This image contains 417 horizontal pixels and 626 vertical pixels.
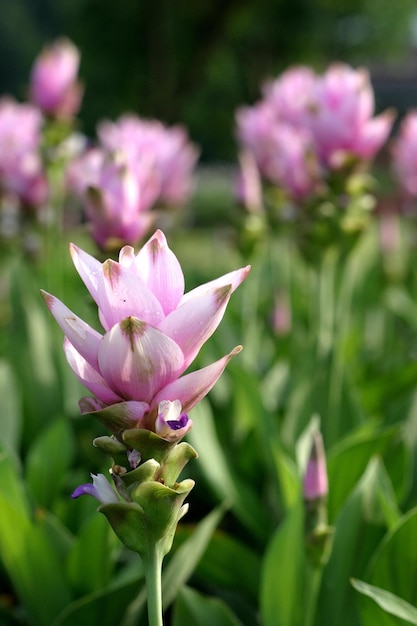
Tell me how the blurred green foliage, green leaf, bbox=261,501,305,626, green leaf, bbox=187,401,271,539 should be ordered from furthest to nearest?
the blurred green foliage < green leaf, bbox=187,401,271,539 < green leaf, bbox=261,501,305,626

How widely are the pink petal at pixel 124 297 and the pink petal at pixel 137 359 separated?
0.03 m

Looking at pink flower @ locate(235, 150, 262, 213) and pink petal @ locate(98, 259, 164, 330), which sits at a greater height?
pink petal @ locate(98, 259, 164, 330)

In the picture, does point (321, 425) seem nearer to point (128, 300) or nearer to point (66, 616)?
point (66, 616)

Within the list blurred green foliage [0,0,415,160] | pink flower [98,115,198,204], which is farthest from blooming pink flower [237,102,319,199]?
blurred green foliage [0,0,415,160]

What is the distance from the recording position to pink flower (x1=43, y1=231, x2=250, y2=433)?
0.84 m

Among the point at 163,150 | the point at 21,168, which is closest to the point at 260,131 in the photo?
the point at 163,150

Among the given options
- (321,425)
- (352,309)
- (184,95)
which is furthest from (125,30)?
(321,425)

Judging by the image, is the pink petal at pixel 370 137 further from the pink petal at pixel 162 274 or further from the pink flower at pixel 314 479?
the pink petal at pixel 162 274

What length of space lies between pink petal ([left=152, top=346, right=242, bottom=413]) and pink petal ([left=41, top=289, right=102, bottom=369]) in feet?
0.27

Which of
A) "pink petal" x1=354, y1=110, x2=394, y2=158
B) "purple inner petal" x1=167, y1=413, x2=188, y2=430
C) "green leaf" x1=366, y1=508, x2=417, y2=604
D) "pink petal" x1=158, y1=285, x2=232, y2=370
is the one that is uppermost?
"pink petal" x1=158, y1=285, x2=232, y2=370

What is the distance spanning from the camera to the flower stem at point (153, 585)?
3.04 ft

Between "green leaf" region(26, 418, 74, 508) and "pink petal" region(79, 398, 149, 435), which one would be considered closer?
"pink petal" region(79, 398, 149, 435)

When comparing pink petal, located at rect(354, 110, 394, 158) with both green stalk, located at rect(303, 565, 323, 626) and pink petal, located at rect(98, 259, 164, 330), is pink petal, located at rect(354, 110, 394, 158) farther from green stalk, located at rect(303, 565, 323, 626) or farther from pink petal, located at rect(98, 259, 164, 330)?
pink petal, located at rect(98, 259, 164, 330)

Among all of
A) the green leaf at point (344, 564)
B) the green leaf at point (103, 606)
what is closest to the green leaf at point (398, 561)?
the green leaf at point (344, 564)
